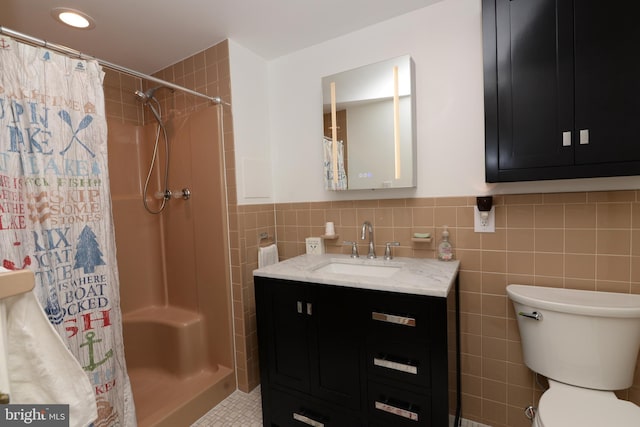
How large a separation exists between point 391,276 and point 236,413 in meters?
1.29

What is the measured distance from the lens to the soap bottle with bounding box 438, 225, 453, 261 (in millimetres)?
1596

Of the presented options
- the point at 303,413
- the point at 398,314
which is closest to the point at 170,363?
the point at 303,413

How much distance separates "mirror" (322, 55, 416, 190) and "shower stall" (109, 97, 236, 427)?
2.40ft

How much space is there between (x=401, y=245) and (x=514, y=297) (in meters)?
0.61

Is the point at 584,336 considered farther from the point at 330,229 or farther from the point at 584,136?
the point at 330,229

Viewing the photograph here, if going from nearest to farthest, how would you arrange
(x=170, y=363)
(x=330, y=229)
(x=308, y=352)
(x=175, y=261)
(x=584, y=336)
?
(x=584, y=336) < (x=308, y=352) < (x=330, y=229) < (x=170, y=363) < (x=175, y=261)

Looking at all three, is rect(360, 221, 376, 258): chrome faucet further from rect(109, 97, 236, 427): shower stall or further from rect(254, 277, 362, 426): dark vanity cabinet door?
rect(109, 97, 236, 427): shower stall

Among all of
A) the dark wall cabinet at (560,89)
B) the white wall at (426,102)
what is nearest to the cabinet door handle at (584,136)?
the dark wall cabinet at (560,89)

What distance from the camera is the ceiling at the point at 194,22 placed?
156cm

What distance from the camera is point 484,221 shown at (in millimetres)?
1547

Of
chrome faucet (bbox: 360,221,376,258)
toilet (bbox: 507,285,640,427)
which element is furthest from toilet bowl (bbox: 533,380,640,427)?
chrome faucet (bbox: 360,221,376,258)

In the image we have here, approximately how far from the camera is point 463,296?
1627mm

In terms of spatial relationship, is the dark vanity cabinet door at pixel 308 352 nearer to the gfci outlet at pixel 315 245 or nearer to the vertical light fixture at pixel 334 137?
the gfci outlet at pixel 315 245

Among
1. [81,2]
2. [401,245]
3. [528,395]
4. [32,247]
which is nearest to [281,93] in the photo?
[81,2]
